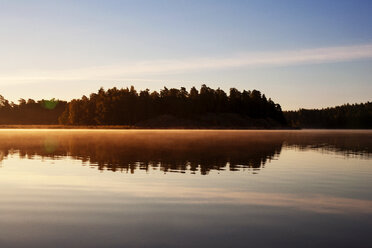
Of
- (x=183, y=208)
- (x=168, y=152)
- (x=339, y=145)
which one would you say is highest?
(x=339, y=145)

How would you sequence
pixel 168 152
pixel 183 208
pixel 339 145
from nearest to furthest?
pixel 183 208 < pixel 168 152 < pixel 339 145

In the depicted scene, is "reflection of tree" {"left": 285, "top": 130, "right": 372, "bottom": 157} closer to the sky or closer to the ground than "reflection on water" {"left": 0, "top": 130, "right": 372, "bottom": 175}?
closer to the sky

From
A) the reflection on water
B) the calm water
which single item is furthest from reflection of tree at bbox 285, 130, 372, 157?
the calm water

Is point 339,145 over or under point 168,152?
over

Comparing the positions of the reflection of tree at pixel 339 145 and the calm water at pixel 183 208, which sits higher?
the reflection of tree at pixel 339 145

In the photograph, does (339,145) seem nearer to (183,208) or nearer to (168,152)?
(168,152)

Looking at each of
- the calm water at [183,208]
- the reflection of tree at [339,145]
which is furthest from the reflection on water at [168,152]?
the calm water at [183,208]

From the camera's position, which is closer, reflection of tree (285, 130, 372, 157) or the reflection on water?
the reflection on water

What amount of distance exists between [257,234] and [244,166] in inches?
863

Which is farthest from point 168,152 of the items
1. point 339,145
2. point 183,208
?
point 339,145

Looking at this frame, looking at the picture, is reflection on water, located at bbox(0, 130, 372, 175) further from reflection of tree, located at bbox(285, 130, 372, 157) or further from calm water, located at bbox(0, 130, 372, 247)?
calm water, located at bbox(0, 130, 372, 247)

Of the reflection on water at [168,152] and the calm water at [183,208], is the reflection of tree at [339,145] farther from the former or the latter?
→ the calm water at [183,208]

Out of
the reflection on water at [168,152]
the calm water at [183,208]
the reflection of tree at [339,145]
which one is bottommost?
the calm water at [183,208]

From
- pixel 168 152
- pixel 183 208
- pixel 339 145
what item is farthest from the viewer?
pixel 339 145
